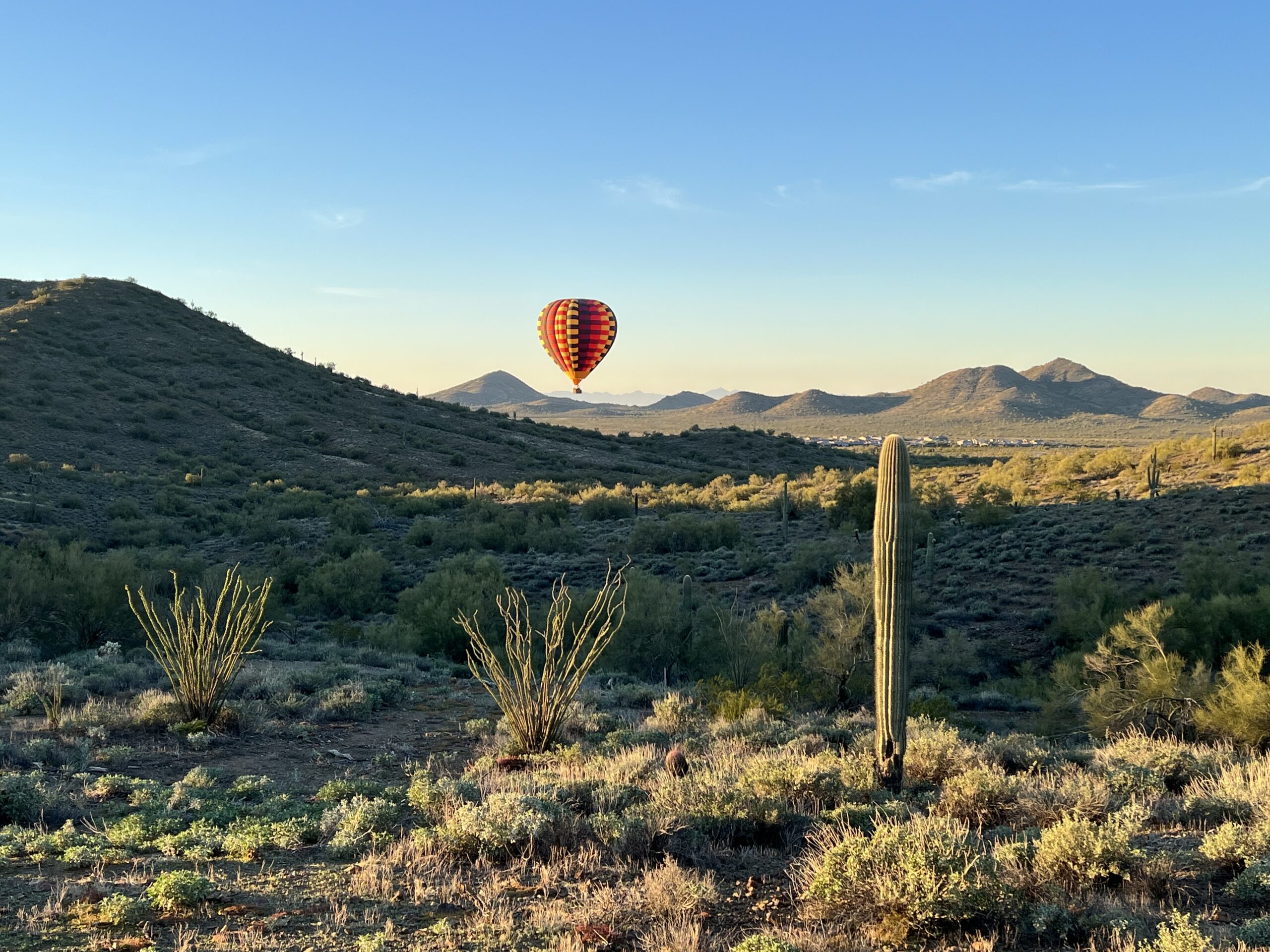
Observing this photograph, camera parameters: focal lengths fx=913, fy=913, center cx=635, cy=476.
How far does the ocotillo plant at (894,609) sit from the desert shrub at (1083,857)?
2167 mm

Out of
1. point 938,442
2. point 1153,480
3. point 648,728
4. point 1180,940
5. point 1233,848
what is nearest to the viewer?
point 1180,940

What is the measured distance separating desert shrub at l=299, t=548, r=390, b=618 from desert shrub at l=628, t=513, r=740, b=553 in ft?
31.4

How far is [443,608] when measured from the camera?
20.1 m

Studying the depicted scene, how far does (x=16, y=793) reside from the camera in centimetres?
782

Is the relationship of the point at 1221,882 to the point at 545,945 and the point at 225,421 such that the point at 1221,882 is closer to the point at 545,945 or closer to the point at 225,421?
the point at 545,945

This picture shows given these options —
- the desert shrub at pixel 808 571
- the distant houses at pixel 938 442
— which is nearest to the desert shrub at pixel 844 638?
the desert shrub at pixel 808 571

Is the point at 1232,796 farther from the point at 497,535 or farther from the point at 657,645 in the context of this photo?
the point at 497,535

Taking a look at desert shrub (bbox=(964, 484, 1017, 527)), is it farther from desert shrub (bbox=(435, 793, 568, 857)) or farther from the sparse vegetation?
desert shrub (bbox=(435, 793, 568, 857))

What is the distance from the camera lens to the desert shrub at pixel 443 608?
19734 millimetres

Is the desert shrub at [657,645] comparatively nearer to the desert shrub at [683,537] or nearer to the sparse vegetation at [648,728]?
the sparse vegetation at [648,728]

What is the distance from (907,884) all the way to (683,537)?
88.6 ft

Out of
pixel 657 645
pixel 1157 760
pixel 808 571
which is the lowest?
pixel 657 645

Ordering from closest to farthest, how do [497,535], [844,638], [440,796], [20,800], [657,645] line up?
[20,800] < [440,796] < [844,638] < [657,645] < [497,535]

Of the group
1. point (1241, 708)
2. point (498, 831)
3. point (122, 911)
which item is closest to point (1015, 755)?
point (1241, 708)
